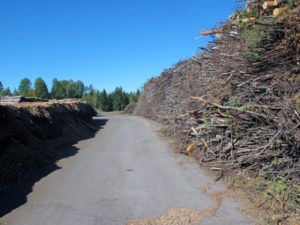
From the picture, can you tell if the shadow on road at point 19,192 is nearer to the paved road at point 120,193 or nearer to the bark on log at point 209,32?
the paved road at point 120,193

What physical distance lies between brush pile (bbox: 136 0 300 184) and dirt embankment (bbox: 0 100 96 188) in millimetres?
5384

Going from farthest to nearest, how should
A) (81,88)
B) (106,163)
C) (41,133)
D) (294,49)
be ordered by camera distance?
(81,88), (41,133), (106,163), (294,49)

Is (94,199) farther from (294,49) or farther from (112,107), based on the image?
(112,107)

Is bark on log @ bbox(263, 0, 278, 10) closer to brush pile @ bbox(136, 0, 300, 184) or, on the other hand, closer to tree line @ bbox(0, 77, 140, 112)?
brush pile @ bbox(136, 0, 300, 184)

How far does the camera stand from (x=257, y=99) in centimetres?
526

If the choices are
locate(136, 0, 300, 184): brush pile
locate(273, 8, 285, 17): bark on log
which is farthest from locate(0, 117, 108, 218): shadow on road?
locate(273, 8, 285, 17): bark on log

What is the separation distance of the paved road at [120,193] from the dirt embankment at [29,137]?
766mm

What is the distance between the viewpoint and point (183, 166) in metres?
6.71

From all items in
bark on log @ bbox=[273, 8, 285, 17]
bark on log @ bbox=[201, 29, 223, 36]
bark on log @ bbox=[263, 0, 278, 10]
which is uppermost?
bark on log @ bbox=[201, 29, 223, 36]

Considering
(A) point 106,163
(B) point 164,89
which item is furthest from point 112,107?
(A) point 106,163

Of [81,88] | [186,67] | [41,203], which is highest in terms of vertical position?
[81,88]

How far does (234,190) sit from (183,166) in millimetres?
2120

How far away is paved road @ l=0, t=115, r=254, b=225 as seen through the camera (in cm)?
390

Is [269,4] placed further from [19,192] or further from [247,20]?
[19,192]
